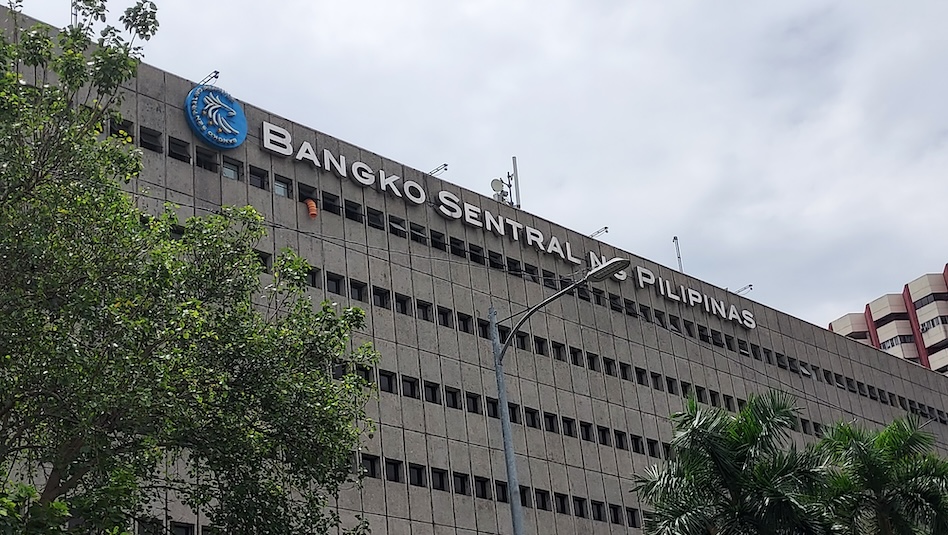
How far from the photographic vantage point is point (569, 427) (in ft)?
158

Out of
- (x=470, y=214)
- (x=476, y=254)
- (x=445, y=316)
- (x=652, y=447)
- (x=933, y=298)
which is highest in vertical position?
(x=933, y=298)

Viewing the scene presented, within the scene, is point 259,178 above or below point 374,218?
above

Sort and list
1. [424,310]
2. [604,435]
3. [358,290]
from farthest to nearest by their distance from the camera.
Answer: [604,435] < [424,310] < [358,290]

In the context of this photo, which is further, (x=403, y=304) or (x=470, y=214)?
(x=470, y=214)

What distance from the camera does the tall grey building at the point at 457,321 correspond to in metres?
40.4

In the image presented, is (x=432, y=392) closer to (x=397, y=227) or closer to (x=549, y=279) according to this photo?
(x=397, y=227)

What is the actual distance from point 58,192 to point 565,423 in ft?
101

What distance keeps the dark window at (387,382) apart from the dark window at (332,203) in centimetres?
618

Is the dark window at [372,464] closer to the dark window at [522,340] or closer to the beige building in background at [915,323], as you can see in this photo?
the dark window at [522,340]

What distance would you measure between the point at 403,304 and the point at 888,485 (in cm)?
2048

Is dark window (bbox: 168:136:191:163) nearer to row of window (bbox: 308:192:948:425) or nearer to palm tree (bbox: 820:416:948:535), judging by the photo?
row of window (bbox: 308:192:948:425)

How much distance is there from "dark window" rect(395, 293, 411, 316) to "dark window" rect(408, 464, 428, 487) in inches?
228

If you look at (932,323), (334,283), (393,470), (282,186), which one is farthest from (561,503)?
(932,323)

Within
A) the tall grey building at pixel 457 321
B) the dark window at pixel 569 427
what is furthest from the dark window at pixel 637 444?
the dark window at pixel 569 427
